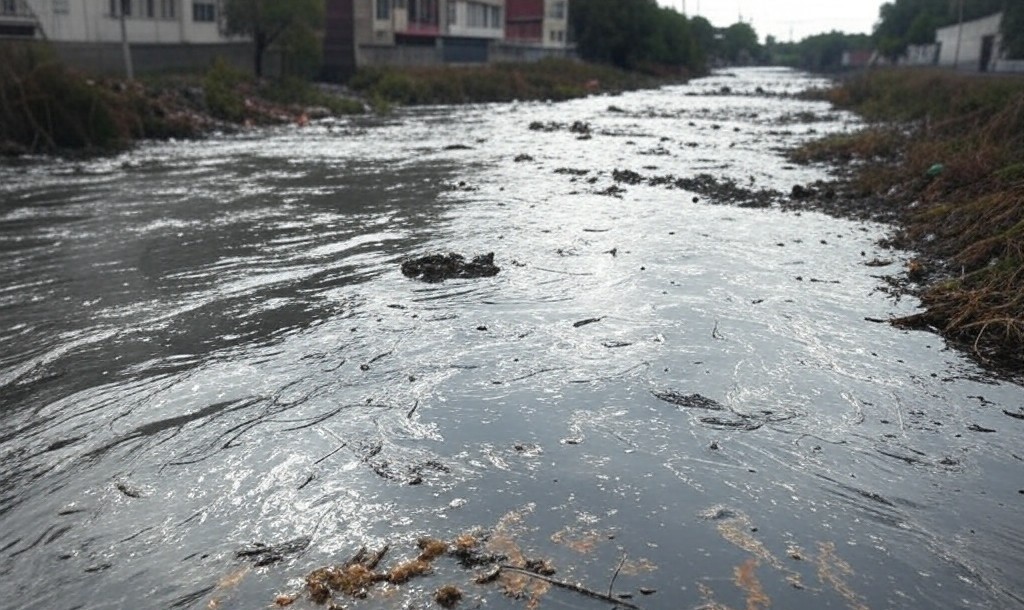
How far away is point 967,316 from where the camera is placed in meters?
7.64

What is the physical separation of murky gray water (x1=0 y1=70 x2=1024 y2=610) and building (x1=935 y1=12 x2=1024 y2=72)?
55820 millimetres

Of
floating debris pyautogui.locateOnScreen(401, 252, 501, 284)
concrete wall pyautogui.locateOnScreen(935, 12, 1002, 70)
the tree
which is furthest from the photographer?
concrete wall pyautogui.locateOnScreen(935, 12, 1002, 70)

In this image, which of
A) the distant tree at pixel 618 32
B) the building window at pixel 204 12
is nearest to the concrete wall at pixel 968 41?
the distant tree at pixel 618 32

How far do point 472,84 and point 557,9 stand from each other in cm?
5001

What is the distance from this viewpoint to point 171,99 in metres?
28.0

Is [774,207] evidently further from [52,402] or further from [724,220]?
[52,402]

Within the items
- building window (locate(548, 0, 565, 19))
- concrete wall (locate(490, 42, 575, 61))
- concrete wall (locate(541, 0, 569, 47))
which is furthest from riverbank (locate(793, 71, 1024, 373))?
building window (locate(548, 0, 565, 19))

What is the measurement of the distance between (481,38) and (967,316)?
248ft

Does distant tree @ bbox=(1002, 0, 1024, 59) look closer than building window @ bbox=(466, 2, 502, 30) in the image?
Yes

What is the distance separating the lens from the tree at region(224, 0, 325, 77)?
4019 centimetres

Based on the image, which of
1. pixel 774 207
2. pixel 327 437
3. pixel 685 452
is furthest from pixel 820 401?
pixel 774 207

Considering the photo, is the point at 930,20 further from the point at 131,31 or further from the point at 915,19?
the point at 131,31

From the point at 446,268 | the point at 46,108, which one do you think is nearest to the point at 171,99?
the point at 46,108

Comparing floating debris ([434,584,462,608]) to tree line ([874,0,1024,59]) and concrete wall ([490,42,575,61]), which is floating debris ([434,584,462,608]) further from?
concrete wall ([490,42,575,61])
